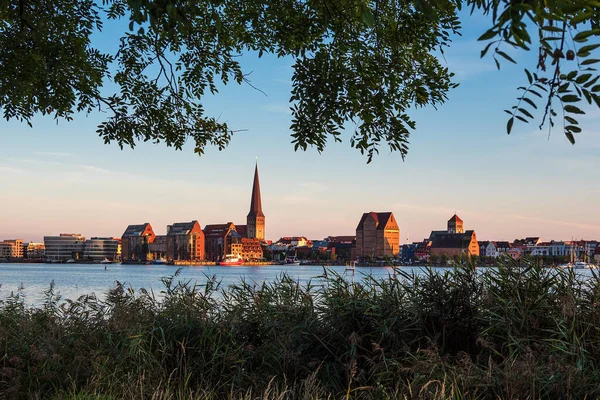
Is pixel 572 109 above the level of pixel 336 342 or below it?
above

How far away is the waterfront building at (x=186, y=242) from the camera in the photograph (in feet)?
626

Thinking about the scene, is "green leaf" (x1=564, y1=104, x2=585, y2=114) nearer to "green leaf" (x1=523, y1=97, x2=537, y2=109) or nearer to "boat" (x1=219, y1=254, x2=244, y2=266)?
"green leaf" (x1=523, y1=97, x2=537, y2=109)

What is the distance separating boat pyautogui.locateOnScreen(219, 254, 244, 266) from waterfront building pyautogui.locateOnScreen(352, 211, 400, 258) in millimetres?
33568

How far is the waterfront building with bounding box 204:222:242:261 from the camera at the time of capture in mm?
194750

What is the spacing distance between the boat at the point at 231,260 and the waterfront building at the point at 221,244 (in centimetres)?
306

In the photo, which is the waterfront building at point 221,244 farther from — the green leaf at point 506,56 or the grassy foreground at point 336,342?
the green leaf at point 506,56

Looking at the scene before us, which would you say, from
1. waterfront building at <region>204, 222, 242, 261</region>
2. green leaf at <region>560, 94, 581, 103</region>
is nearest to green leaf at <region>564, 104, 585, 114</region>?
green leaf at <region>560, 94, 581, 103</region>

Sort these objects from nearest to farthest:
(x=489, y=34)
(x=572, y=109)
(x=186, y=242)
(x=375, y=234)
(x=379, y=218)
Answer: (x=489, y=34)
(x=572, y=109)
(x=375, y=234)
(x=379, y=218)
(x=186, y=242)

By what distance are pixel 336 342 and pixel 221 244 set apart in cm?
19026

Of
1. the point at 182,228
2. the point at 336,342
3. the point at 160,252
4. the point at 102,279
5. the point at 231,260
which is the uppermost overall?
the point at 182,228

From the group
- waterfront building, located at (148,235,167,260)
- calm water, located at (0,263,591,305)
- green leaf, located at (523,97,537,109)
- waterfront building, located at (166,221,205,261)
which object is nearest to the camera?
green leaf, located at (523,97,537,109)

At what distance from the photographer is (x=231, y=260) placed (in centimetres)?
18600

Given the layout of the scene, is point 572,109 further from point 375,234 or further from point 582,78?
point 375,234

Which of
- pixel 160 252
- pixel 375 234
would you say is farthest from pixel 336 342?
pixel 160 252
